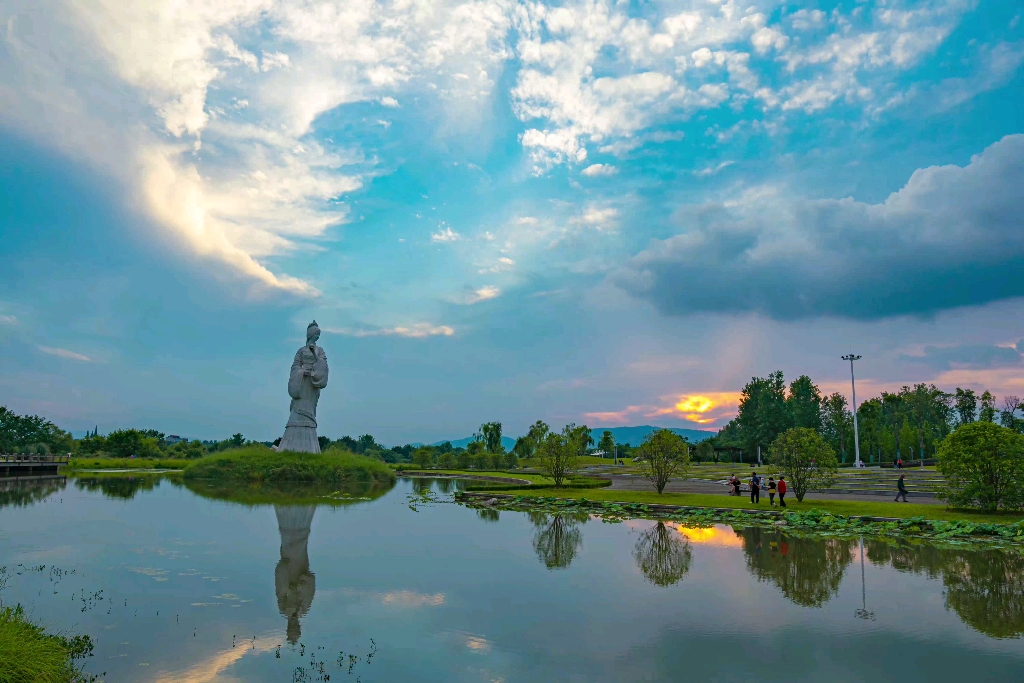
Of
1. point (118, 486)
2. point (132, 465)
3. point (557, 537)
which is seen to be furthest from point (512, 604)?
point (132, 465)

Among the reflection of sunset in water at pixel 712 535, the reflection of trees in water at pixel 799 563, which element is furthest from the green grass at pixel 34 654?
the reflection of sunset in water at pixel 712 535

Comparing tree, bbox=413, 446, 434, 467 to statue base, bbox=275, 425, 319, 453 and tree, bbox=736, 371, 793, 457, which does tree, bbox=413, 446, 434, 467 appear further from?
tree, bbox=736, 371, 793, 457

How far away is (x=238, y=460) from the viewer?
40.8 meters

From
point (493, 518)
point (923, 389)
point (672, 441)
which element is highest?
point (923, 389)

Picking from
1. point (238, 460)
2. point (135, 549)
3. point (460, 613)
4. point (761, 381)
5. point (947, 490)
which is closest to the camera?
point (460, 613)

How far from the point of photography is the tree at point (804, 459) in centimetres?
2536

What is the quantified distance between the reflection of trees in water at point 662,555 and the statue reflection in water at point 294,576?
704 cm

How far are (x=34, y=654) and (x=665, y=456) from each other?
2690cm

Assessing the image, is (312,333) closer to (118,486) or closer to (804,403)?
(118,486)

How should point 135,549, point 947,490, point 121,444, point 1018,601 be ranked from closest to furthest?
point 1018,601 < point 135,549 < point 947,490 < point 121,444

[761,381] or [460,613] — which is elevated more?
[761,381]

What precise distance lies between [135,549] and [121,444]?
67.8 metres

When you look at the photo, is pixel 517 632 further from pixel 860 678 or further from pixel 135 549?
pixel 135 549

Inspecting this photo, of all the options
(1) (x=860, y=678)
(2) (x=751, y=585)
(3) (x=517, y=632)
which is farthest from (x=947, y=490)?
(3) (x=517, y=632)
